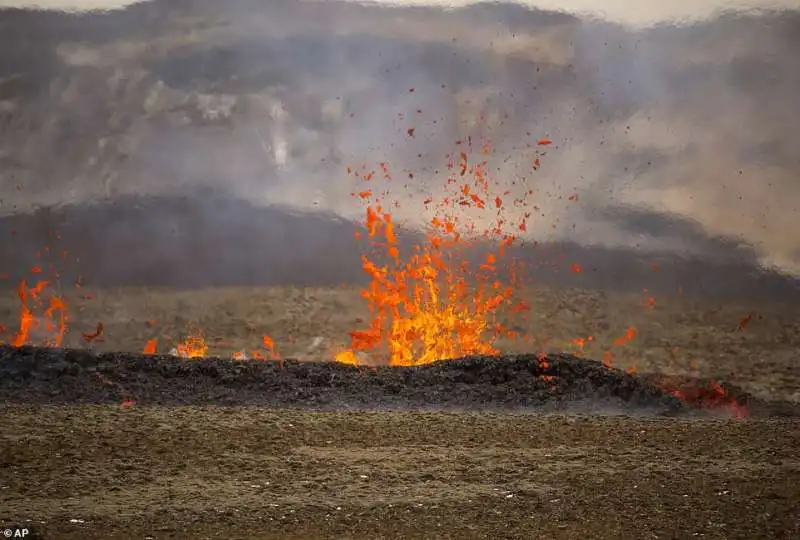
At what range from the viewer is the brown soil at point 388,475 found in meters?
5.35

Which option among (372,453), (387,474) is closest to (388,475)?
(387,474)

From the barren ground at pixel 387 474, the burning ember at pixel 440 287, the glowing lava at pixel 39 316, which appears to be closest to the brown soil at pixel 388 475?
the barren ground at pixel 387 474

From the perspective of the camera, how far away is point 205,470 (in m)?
6.36

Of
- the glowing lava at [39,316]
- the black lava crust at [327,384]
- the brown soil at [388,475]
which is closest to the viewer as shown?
the brown soil at [388,475]

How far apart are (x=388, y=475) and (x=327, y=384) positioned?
337 cm

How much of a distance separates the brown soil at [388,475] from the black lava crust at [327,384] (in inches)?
42.2

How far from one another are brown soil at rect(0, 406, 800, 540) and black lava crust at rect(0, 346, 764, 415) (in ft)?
3.52

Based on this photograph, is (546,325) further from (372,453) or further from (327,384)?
(372,453)

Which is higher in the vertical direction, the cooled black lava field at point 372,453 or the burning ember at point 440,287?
the burning ember at point 440,287

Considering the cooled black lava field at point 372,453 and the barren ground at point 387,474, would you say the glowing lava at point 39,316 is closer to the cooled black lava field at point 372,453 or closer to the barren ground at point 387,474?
the cooled black lava field at point 372,453

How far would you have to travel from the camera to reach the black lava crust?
9.16m

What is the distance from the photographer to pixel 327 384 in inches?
376

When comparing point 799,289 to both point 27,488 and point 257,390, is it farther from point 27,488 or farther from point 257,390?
point 27,488

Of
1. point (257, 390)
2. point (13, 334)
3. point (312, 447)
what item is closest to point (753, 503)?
point (312, 447)
